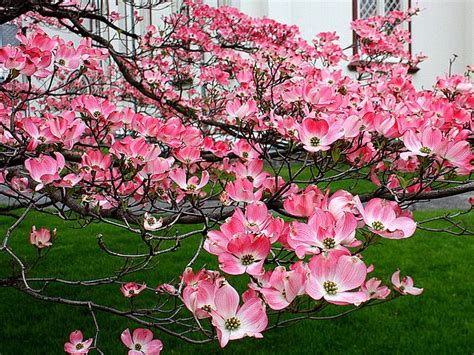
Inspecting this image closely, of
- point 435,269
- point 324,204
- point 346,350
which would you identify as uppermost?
point 324,204

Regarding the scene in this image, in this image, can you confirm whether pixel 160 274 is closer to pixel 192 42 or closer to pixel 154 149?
pixel 192 42

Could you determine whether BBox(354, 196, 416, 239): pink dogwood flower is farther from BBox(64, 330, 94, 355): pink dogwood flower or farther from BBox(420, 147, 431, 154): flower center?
BBox(64, 330, 94, 355): pink dogwood flower

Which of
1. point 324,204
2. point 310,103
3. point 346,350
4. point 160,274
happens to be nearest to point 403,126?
point 310,103

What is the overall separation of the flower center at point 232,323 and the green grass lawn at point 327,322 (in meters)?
1.59

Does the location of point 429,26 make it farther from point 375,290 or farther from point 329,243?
point 329,243

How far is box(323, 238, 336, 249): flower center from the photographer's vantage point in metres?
0.92

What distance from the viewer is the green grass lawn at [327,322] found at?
128 inches

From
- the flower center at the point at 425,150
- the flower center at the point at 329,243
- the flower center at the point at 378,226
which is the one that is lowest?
the flower center at the point at 378,226

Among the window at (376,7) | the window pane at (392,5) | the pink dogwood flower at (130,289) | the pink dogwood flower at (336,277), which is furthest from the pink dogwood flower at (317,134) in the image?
the window pane at (392,5)

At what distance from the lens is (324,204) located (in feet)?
3.50

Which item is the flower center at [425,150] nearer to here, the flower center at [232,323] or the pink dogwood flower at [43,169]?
the flower center at [232,323]

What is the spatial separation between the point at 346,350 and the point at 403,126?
2.13 metres

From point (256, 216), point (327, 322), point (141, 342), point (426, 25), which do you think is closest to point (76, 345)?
point (141, 342)

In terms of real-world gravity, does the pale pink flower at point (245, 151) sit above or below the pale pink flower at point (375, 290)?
above
